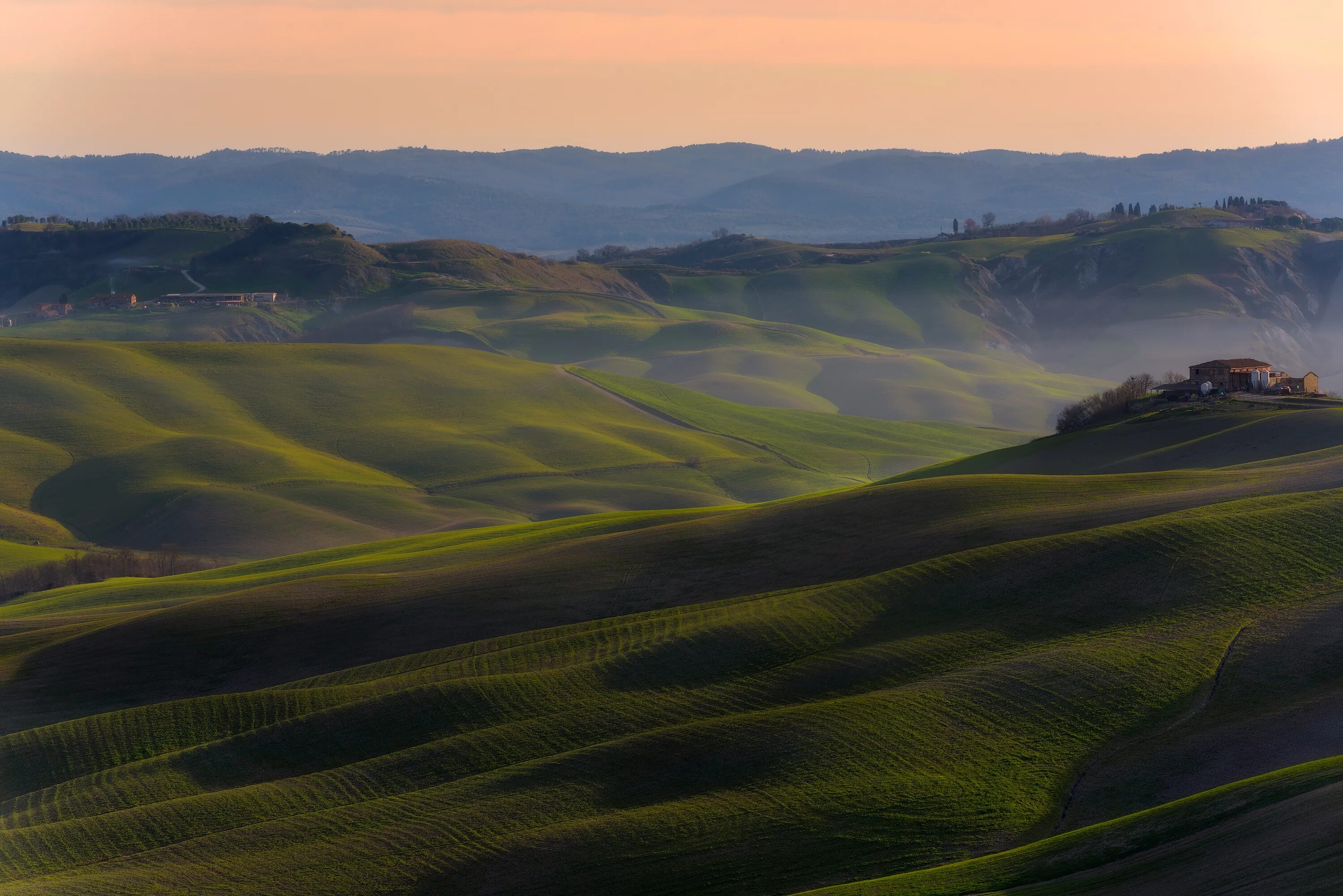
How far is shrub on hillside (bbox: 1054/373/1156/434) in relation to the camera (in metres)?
104

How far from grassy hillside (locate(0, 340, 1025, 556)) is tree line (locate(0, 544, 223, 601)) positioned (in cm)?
675

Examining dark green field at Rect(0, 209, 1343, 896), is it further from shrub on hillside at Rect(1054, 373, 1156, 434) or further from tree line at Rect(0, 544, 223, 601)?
tree line at Rect(0, 544, 223, 601)

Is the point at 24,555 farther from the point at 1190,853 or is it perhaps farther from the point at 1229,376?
the point at 1190,853

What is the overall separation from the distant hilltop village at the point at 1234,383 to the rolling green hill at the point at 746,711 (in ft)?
94.9

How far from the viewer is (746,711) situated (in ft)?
159

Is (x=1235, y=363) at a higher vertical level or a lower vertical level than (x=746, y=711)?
higher

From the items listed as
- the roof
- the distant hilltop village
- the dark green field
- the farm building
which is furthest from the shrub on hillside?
the dark green field

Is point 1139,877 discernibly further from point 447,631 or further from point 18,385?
point 18,385

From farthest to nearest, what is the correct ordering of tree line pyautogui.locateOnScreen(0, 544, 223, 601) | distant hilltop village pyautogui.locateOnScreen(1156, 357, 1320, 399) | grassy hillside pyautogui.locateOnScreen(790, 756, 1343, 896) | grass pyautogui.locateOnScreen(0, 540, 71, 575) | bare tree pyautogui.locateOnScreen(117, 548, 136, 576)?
grass pyautogui.locateOnScreen(0, 540, 71, 575)
bare tree pyautogui.locateOnScreen(117, 548, 136, 576)
distant hilltop village pyautogui.locateOnScreen(1156, 357, 1320, 399)
tree line pyautogui.locateOnScreen(0, 544, 223, 601)
grassy hillside pyautogui.locateOnScreen(790, 756, 1343, 896)

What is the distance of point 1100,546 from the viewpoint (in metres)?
57.7

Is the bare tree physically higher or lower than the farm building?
lower

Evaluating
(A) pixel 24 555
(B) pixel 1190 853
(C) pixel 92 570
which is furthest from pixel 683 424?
(B) pixel 1190 853

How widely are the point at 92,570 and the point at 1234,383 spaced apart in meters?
82.8

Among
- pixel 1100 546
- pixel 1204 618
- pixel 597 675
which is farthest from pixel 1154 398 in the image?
pixel 597 675
